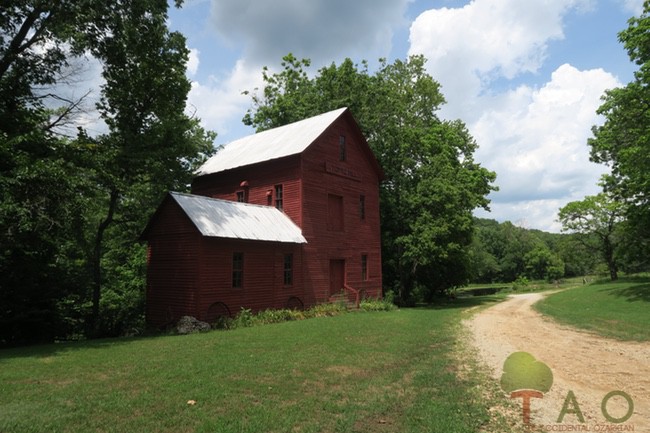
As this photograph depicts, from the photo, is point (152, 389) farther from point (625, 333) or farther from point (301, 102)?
point (301, 102)

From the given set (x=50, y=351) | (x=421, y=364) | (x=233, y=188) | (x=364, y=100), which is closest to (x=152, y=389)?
(x=421, y=364)

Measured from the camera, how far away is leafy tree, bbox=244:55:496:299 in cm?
3031

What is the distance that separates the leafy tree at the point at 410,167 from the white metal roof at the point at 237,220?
11.4 m

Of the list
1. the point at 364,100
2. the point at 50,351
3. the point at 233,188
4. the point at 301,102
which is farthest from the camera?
the point at 301,102

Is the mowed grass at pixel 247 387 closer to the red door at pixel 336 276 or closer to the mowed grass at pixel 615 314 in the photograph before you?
the mowed grass at pixel 615 314

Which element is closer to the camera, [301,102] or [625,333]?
[625,333]

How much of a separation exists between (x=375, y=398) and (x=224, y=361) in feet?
13.7

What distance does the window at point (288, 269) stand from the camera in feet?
71.1

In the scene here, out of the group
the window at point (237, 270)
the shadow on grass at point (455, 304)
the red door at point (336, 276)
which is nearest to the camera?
the window at point (237, 270)

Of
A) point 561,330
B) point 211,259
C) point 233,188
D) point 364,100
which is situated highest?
point 364,100

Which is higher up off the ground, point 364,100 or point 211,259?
point 364,100

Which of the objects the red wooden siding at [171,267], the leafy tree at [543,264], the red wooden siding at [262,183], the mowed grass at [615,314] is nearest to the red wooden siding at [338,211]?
the red wooden siding at [262,183]

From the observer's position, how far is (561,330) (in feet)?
51.8

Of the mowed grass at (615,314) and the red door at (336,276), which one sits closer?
the mowed grass at (615,314)
